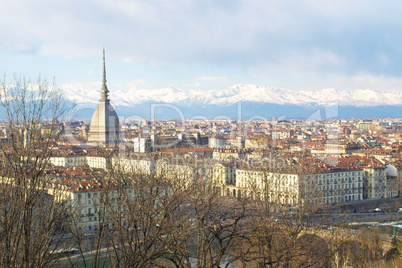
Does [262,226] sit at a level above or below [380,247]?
above

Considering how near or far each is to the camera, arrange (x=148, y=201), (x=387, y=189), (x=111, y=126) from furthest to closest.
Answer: (x=111, y=126) → (x=387, y=189) → (x=148, y=201)

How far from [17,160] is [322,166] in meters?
26.5

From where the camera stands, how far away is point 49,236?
521 cm

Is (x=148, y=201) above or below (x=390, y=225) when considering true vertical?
above

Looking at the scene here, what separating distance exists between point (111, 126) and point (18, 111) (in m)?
58.7

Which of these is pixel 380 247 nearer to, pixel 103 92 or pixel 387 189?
pixel 387 189

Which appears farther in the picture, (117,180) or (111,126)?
(111,126)

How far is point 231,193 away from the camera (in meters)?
31.7

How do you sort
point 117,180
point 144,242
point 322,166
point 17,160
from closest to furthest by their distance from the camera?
1. point 17,160
2. point 144,242
3. point 117,180
4. point 322,166

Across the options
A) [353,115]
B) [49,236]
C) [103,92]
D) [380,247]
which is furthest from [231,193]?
[353,115]

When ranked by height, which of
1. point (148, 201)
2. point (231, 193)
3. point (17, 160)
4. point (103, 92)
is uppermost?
point (103, 92)

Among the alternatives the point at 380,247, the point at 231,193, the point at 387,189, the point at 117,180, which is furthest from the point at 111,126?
the point at 117,180

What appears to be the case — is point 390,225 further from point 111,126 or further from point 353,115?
point 353,115

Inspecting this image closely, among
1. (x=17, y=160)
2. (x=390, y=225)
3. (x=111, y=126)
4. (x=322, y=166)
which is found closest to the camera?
(x=17, y=160)
